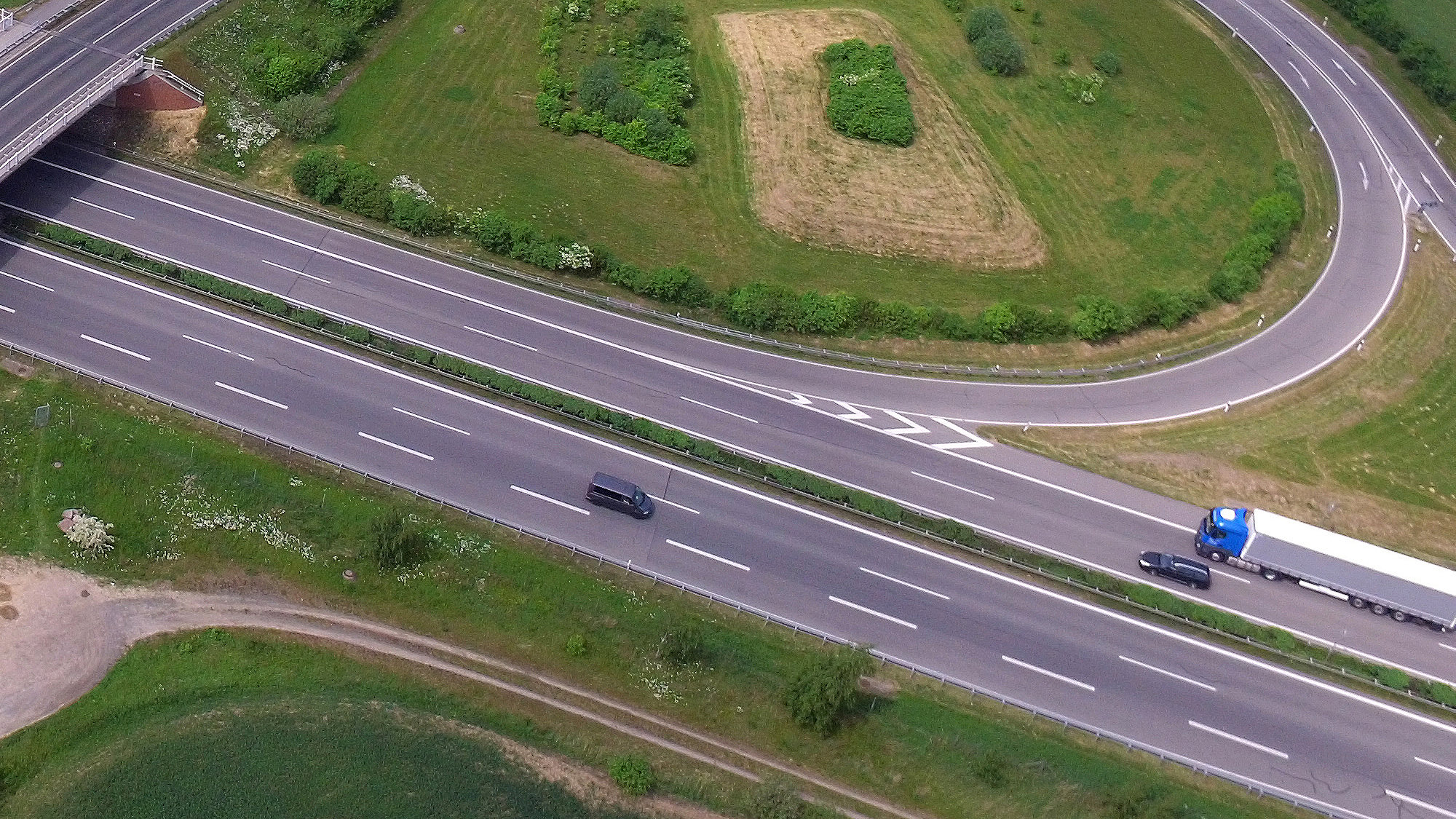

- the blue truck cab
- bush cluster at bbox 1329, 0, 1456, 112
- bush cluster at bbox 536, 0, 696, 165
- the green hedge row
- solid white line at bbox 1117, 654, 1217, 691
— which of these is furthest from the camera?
bush cluster at bbox 1329, 0, 1456, 112

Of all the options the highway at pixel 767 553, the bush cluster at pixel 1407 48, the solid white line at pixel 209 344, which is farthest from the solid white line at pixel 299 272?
the bush cluster at pixel 1407 48

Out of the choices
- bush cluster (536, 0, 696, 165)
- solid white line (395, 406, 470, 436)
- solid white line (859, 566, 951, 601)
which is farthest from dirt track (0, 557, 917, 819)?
bush cluster (536, 0, 696, 165)

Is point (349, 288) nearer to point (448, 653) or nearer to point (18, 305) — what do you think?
point (18, 305)

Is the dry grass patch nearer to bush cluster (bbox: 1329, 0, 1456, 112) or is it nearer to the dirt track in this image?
the dirt track

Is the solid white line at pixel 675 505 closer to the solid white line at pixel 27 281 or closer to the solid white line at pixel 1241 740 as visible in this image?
the solid white line at pixel 1241 740

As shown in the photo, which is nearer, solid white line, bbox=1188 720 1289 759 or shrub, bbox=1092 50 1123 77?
solid white line, bbox=1188 720 1289 759
